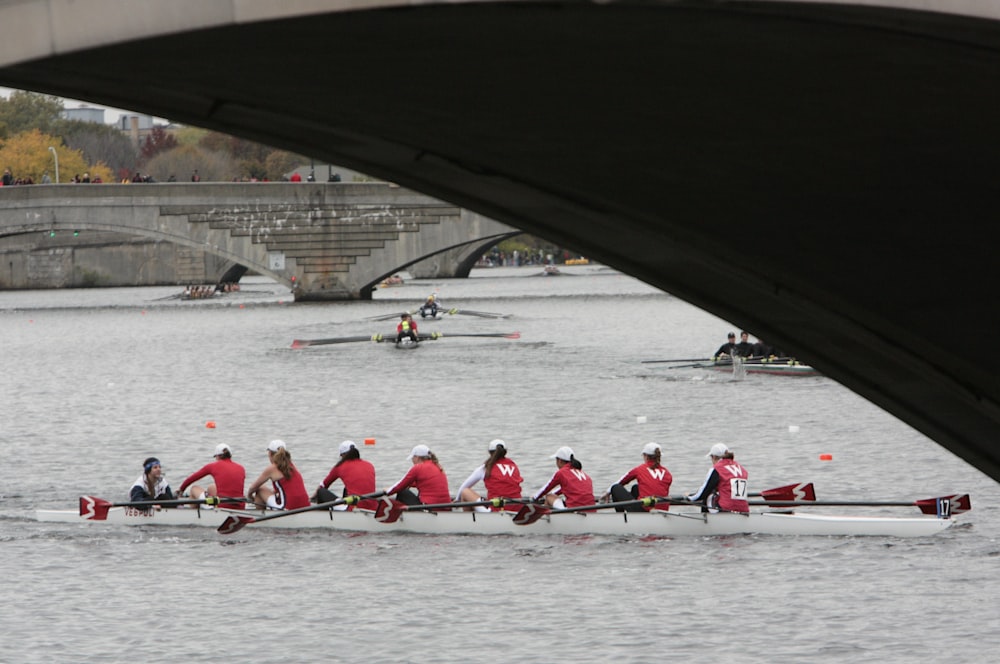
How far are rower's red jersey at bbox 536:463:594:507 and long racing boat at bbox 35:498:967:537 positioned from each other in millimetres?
209

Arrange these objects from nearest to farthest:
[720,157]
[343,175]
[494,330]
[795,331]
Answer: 1. [720,157]
2. [795,331]
3. [494,330]
4. [343,175]

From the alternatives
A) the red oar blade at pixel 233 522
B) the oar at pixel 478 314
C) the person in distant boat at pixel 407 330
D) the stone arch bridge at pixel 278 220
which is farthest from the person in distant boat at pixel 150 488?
the stone arch bridge at pixel 278 220

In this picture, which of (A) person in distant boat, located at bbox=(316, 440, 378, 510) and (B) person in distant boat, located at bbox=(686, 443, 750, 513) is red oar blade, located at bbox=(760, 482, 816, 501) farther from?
(A) person in distant boat, located at bbox=(316, 440, 378, 510)

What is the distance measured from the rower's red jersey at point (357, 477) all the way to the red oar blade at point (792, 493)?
5.87m

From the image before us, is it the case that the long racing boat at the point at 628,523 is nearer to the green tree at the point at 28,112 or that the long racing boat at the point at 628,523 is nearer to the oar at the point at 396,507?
the oar at the point at 396,507

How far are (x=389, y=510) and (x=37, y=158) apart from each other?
107940 millimetres

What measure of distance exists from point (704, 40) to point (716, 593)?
14.6 metres

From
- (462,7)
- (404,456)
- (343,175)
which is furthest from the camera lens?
(343,175)

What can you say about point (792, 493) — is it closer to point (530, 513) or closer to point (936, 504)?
point (936, 504)

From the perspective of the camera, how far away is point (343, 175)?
525ft

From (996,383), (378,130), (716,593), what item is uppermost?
(378,130)

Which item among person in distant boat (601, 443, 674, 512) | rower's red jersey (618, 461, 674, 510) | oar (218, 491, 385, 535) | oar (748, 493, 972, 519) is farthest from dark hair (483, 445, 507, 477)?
oar (748, 493, 972, 519)

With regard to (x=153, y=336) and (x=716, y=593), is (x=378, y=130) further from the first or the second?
(x=153, y=336)

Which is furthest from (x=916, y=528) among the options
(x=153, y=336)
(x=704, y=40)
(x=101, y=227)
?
(x=101, y=227)
